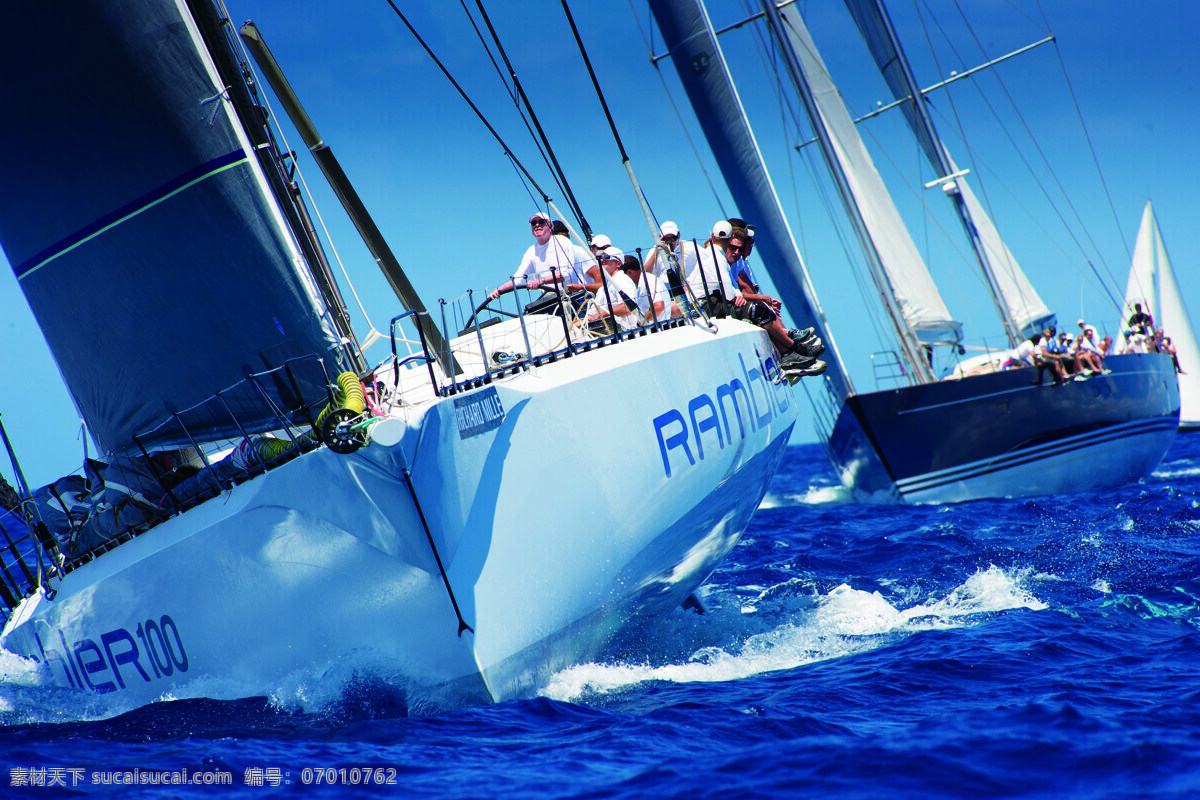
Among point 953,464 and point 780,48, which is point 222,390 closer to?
point 953,464

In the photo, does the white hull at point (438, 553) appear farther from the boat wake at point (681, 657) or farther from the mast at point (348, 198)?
the mast at point (348, 198)

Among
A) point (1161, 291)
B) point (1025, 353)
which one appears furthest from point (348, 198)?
point (1161, 291)

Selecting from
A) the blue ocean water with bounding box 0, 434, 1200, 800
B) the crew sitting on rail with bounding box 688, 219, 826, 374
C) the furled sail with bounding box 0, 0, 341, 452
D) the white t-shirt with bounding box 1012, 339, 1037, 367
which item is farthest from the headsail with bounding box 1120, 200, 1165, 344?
the furled sail with bounding box 0, 0, 341, 452

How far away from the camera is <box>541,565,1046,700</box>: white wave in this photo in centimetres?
519

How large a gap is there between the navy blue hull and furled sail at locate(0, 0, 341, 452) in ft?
34.1

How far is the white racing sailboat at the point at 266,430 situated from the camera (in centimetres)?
437

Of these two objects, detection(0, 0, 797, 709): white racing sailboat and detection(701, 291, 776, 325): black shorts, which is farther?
detection(701, 291, 776, 325): black shorts

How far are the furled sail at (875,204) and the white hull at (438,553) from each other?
425 inches

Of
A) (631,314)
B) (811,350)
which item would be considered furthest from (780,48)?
(631,314)

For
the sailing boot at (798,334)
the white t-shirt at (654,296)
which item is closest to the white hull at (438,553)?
the white t-shirt at (654,296)

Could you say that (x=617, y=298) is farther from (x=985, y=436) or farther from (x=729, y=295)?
(x=985, y=436)

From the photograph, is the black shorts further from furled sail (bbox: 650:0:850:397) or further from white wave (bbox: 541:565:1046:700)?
furled sail (bbox: 650:0:850:397)

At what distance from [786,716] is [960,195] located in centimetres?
1500

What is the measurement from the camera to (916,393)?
13.7 meters
